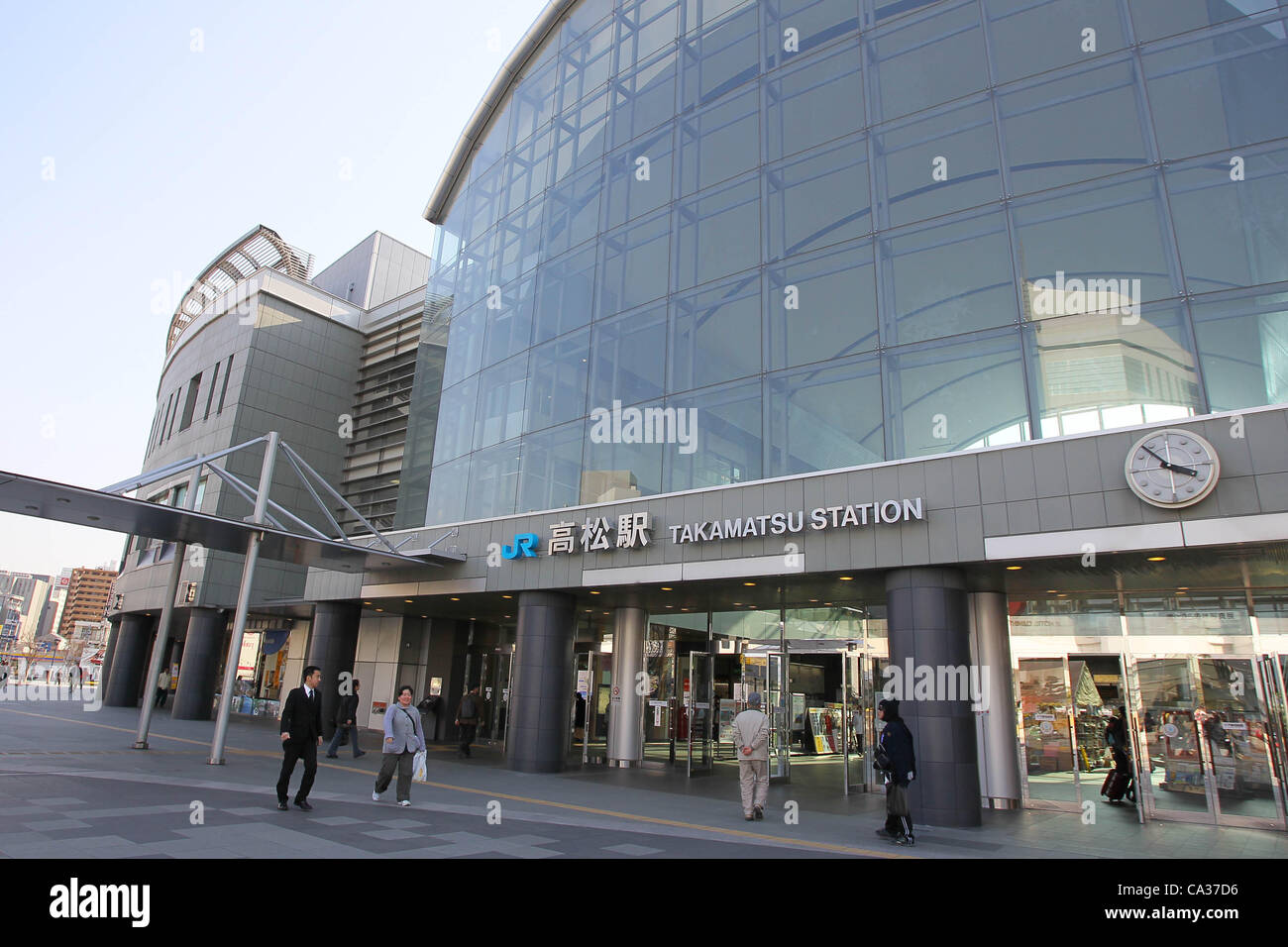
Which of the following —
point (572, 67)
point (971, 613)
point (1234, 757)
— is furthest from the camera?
point (572, 67)

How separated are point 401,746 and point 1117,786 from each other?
1273 centimetres

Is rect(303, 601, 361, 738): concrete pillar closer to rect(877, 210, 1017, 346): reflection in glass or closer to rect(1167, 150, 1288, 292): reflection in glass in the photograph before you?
rect(877, 210, 1017, 346): reflection in glass

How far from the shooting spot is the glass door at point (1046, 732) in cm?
1427

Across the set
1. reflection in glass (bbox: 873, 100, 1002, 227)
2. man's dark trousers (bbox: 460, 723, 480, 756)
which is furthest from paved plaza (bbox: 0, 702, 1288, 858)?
reflection in glass (bbox: 873, 100, 1002, 227)

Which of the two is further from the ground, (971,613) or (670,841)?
(971,613)

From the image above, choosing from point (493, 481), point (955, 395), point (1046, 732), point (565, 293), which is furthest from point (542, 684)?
point (955, 395)

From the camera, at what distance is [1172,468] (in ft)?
34.0

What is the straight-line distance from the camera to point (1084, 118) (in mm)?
12945

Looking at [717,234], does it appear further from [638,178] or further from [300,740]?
[300,740]

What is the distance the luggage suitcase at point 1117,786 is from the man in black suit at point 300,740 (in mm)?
13662

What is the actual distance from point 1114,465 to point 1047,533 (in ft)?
4.23

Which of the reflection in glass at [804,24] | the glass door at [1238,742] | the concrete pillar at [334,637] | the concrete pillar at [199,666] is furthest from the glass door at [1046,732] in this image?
the concrete pillar at [199,666]
